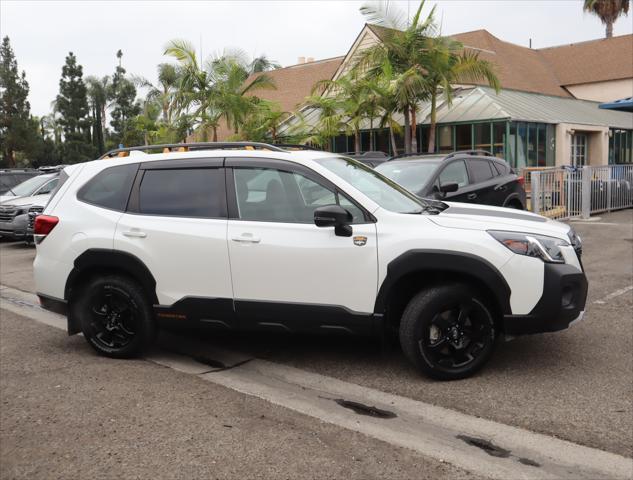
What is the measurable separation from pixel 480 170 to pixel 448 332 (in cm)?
636

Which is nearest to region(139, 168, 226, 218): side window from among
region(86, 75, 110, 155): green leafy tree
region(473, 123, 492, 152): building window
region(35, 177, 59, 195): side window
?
region(35, 177, 59, 195): side window

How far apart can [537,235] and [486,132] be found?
19.1 m

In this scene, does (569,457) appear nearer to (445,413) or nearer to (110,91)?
(445,413)

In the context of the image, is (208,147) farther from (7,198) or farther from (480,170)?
(7,198)

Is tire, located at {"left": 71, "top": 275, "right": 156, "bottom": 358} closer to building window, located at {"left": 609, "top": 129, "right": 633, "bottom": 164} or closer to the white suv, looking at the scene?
the white suv

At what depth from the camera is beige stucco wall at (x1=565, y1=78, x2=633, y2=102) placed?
3253cm

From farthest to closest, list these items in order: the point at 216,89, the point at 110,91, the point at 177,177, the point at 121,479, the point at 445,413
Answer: the point at 110,91, the point at 216,89, the point at 177,177, the point at 445,413, the point at 121,479

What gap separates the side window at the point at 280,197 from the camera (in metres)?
5.07

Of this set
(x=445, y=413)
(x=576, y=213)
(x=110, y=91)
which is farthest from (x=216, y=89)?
(x=110, y=91)

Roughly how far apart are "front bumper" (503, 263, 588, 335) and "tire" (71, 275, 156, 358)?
2.92 metres

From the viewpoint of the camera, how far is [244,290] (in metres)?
5.12

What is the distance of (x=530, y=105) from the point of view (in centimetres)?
2494

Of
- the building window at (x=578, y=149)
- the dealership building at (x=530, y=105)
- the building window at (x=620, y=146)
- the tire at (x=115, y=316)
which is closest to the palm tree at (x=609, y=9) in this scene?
the dealership building at (x=530, y=105)

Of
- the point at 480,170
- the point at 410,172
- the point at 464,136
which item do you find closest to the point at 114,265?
the point at 410,172
